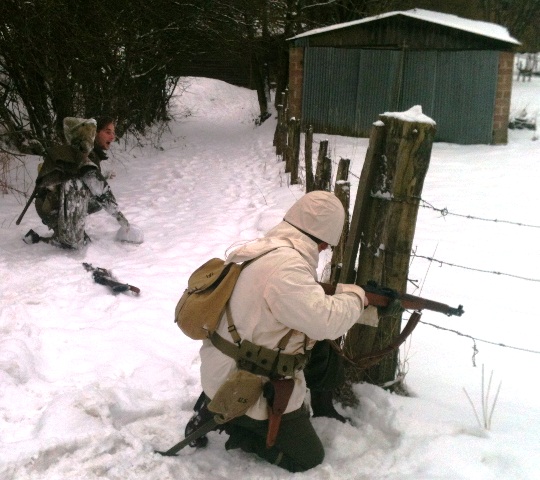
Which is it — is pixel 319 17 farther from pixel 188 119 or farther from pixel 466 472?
pixel 466 472

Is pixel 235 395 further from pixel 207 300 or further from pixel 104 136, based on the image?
pixel 104 136

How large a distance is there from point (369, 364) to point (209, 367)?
94 centimetres

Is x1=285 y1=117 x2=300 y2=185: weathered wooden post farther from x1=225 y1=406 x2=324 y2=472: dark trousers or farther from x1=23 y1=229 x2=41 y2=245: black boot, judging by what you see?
x1=225 y1=406 x2=324 y2=472: dark trousers

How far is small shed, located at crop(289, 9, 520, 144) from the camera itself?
13078 mm

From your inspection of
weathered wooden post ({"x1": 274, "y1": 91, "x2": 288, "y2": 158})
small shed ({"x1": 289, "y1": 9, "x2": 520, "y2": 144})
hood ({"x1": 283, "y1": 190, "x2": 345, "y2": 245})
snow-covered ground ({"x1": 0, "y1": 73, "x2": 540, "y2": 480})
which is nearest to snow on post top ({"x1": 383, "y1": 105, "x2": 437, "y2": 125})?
hood ({"x1": 283, "y1": 190, "x2": 345, "y2": 245})

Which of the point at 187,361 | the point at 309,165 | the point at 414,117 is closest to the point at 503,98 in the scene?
the point at 309,165

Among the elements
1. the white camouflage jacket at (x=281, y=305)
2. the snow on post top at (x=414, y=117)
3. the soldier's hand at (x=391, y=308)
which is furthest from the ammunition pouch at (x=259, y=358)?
the snow on post top at (x=414, y=117)

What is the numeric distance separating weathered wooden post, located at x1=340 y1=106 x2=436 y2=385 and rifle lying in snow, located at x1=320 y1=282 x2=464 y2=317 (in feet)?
0.71

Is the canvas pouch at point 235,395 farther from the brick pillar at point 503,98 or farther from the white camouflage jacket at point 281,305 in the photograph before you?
the brick pillar at point 503,98

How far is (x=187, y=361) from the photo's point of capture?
3.73 metres

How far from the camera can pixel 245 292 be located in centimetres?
248

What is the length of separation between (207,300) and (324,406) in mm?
1035

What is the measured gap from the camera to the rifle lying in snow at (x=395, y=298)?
2746 millimetres

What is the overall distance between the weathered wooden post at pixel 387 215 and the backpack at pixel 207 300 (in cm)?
88
